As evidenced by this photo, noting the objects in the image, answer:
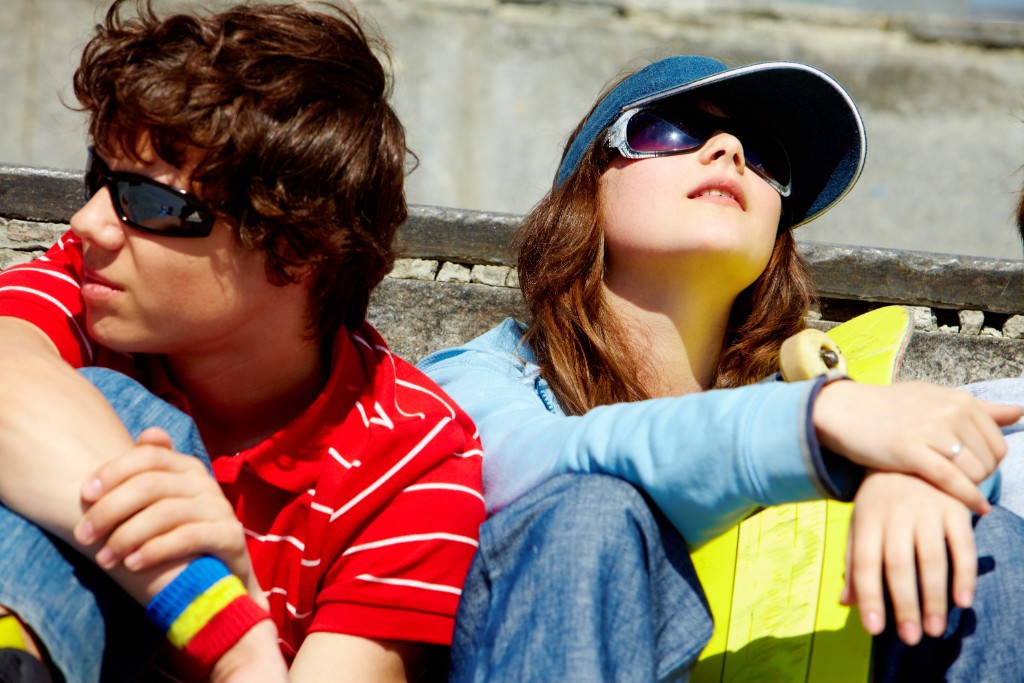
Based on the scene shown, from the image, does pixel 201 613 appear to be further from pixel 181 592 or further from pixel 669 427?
pixel 669 427

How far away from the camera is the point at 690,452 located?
1.58 m

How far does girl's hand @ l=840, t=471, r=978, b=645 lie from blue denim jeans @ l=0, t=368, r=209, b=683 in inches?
35.5

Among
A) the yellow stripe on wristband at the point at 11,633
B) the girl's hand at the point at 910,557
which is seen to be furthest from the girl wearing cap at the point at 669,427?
the yellow stripe on wristband at the point at 11,633

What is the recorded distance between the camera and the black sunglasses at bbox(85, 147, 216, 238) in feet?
5.48

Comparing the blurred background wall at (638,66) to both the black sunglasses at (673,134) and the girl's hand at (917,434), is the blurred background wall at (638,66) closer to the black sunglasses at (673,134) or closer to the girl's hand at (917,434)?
the black sunglasses at (673,134)

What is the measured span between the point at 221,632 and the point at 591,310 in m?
1.21

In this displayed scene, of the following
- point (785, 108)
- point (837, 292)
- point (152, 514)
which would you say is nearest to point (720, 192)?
point (785, 108)

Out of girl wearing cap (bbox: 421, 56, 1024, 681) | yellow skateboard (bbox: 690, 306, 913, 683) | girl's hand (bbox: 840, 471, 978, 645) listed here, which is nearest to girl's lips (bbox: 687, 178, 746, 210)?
girl wearing cap (bbox: 421, 56, 1024, 681)

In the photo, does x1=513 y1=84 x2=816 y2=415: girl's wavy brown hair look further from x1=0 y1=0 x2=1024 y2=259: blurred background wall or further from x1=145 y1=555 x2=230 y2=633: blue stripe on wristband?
x1=0 y1=0 x2=1024 y2=259: blurred background wall

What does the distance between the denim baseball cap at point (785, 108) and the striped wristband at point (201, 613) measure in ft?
4.41

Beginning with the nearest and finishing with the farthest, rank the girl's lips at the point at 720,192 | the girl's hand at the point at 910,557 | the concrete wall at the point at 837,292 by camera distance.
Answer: the girl's hand at the point at 910,557, the girl's lips at the point at 720,192, the concrete wall at the point at 837,292

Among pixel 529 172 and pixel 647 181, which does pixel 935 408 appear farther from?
pixel 529 172

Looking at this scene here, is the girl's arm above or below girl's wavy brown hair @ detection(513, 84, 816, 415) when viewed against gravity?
above

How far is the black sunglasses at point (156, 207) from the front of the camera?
167 cm
